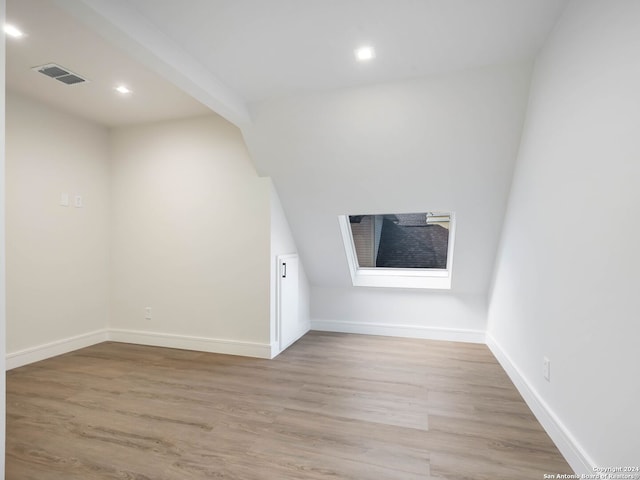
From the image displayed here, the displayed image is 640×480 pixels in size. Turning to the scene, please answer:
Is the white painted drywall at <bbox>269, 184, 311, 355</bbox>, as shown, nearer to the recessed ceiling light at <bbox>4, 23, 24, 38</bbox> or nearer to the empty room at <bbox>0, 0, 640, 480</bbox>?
the empty room at <bbox>0, 0, 640, 480</bbox>

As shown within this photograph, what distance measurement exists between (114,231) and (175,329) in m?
1.42

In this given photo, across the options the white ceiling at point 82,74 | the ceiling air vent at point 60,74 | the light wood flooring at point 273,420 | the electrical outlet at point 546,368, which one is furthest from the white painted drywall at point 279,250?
the electrical outlet at point 546,368

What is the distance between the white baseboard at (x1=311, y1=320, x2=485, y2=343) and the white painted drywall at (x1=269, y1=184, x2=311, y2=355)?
369mm

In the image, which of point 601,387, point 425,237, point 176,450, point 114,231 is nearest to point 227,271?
point 114,231

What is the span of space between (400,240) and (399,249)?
0.40 feet

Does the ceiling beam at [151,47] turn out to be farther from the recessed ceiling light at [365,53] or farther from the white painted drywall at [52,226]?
the white painted drywall at [52,226]

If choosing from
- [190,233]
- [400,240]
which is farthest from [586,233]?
[190,233]

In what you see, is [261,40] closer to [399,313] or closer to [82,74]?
[82,74]

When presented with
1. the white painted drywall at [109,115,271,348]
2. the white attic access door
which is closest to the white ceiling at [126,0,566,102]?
the white painted drywall at [109,115,271,348]

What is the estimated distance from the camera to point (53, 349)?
135 inches

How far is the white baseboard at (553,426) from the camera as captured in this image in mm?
1613

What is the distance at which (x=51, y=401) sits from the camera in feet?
8.04

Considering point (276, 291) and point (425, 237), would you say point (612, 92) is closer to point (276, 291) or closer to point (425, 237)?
point (425, 237)

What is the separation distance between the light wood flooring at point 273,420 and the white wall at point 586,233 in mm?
400
